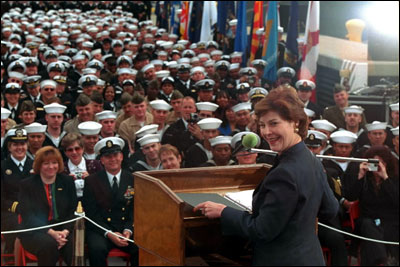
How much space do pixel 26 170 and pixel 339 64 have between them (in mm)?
9809

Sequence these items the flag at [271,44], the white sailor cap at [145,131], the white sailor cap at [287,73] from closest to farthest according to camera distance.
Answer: the white sailor cap at [145,131], the white sailor cap at [287,73], the flag at [271,44]

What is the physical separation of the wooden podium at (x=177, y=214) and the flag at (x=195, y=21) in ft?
59.1

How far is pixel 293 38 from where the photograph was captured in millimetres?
13195

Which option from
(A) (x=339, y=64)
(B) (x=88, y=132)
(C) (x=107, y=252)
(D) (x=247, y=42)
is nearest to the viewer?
(C) (x=107, y=252)

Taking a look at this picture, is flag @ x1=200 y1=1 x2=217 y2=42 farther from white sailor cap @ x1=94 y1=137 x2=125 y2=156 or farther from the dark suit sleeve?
the dark suit sleeve

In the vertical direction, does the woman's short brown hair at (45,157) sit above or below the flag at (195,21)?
above

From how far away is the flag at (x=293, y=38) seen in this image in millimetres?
13117

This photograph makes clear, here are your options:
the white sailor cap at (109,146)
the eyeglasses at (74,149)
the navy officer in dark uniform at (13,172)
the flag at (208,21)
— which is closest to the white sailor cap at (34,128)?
the navy officer in dark uniform at (13,172)

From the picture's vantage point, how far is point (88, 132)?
7.41 meters

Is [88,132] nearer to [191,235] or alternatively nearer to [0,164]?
[0,164]

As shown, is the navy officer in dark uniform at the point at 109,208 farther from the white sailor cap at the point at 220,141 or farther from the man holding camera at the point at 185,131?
the man holding camera at the point at 185,131

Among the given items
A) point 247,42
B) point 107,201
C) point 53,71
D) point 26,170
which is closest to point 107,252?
point 107,201

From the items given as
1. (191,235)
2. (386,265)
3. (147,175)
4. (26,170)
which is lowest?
(386,265)

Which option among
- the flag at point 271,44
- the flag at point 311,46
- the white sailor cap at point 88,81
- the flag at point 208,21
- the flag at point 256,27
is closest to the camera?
the white sailor cap at point 88,81
